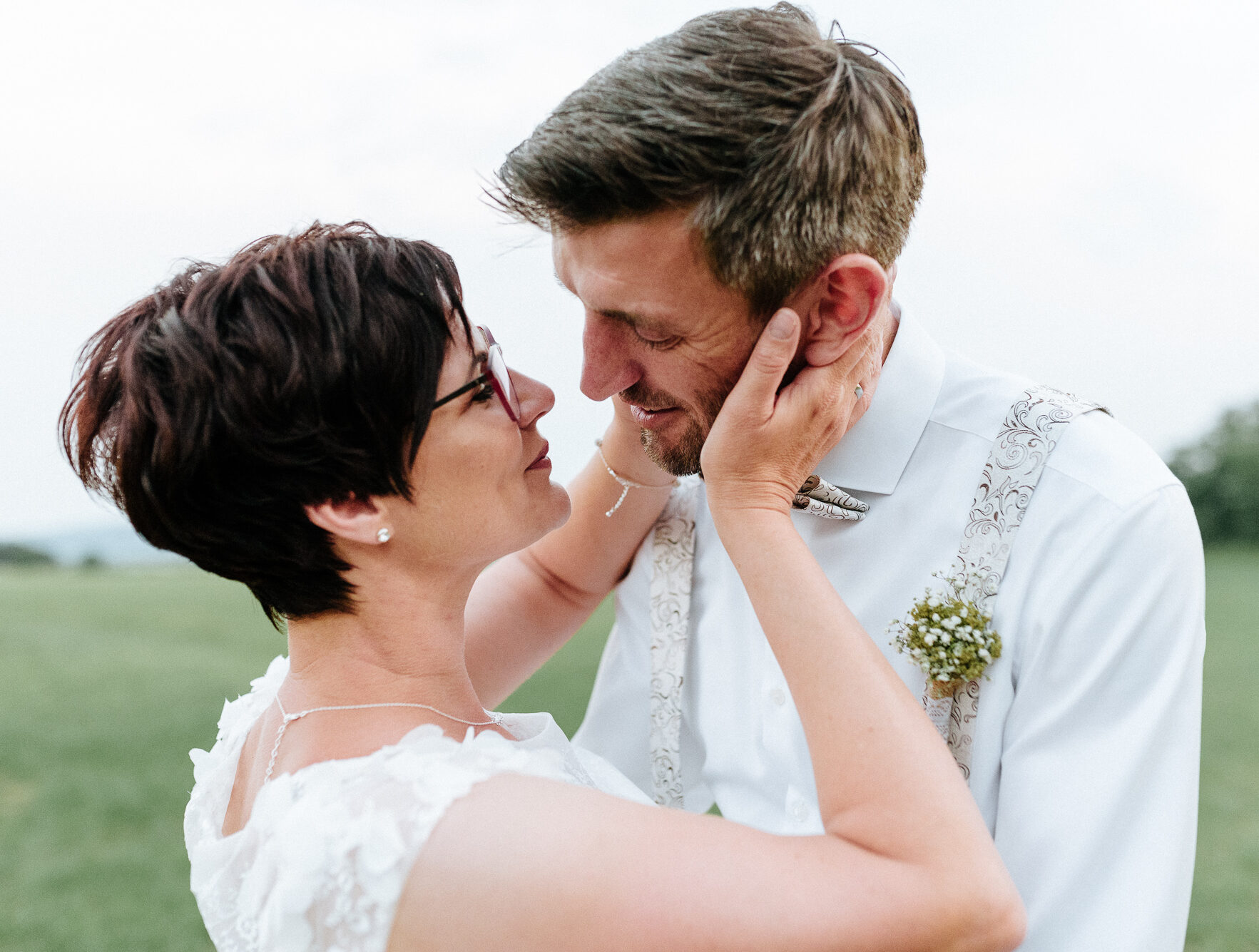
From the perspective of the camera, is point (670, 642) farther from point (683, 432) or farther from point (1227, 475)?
point (1227, 475)

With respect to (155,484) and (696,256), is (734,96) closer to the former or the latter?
(696,256)

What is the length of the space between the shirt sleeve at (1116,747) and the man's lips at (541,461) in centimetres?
102

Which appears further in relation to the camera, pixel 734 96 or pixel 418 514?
pixel 418 514

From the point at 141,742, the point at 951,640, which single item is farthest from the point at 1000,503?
the point at 141,742

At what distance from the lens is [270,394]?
181 centimetres

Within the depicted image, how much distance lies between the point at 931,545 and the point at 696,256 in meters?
0.74

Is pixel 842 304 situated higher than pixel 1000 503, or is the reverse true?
pixel 842 304

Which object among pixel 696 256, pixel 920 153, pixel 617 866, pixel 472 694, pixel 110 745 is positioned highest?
pixel 920 153

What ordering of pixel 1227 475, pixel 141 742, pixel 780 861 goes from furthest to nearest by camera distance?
1. pixel 1227 475
2. pixel 141 742
3. pixel 780 861

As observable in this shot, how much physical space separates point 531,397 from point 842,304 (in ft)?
2.14

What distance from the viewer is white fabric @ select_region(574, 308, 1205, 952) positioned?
1.74m

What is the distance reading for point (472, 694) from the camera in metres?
2.22

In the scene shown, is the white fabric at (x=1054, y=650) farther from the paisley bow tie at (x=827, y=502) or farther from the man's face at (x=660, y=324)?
the man's face at (x=660, y=324)

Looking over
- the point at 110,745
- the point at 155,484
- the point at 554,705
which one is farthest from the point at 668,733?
the point at 110,745
